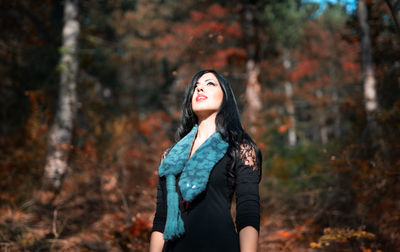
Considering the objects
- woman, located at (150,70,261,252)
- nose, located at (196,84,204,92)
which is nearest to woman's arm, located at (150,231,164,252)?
woman, located at (150,70,261,252)

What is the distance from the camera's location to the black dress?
1780 millimetres

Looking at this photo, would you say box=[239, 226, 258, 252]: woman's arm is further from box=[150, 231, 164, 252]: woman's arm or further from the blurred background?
the blurred background

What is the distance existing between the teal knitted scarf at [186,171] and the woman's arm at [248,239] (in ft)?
1.04

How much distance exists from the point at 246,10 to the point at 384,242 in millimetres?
8072

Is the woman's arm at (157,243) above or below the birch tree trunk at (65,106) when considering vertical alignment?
below

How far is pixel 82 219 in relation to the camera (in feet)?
19.9

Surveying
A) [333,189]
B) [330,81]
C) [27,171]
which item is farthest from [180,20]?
[333,189]

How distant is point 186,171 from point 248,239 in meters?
0.51

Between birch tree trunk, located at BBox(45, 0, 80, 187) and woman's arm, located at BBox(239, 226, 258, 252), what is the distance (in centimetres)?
554

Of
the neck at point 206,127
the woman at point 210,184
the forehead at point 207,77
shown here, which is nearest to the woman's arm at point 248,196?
the woman at point 210,184

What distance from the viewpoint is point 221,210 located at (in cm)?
187

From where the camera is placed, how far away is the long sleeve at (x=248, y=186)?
5.84 ft

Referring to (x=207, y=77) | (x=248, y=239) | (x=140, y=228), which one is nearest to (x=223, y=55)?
(x=140, y=228)

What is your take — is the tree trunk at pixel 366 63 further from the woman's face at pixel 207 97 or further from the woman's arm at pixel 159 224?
the woman's arm at pixel 159 224
